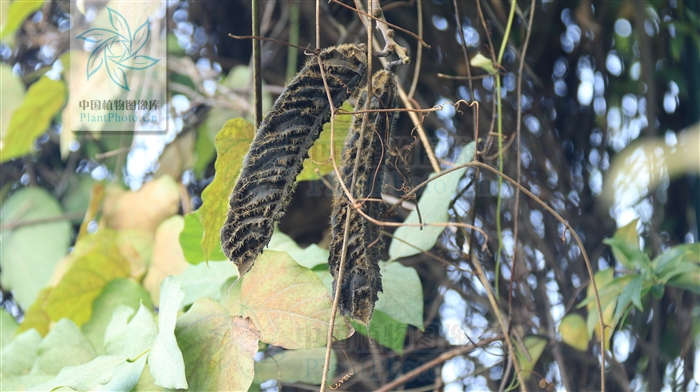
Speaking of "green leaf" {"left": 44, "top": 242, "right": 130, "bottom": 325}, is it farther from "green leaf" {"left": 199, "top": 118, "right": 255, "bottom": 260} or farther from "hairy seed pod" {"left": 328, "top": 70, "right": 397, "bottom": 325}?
"hairy seed pod" {"left": 328, "top": 70, "right": 397, "bottom": 325}

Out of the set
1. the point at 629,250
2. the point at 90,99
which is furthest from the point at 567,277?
the point at 90,99

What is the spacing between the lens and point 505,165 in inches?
27.7

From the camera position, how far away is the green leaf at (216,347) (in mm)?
333

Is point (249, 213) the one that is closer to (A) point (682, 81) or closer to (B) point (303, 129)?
(B) point (303, 129)

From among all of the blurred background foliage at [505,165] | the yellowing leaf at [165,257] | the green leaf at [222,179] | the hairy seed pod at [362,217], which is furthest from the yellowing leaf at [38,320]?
→ the hairy seed pod at [362,217]

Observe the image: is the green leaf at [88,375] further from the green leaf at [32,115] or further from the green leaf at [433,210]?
the green leaf at [32,115]

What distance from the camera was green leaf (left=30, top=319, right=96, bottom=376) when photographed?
0.45 meters

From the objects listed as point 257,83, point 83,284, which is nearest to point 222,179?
point 257,83

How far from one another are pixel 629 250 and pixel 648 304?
248 millimetres

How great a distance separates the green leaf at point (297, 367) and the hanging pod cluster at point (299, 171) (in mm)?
185

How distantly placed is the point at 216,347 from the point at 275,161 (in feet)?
0.49

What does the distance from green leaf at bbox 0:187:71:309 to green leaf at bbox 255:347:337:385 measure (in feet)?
1.36

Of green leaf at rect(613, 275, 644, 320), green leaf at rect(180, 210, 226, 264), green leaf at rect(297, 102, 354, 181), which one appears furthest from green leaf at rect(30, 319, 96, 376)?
green leaf at rect(613, 275, 644, 320)

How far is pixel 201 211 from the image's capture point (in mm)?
360
